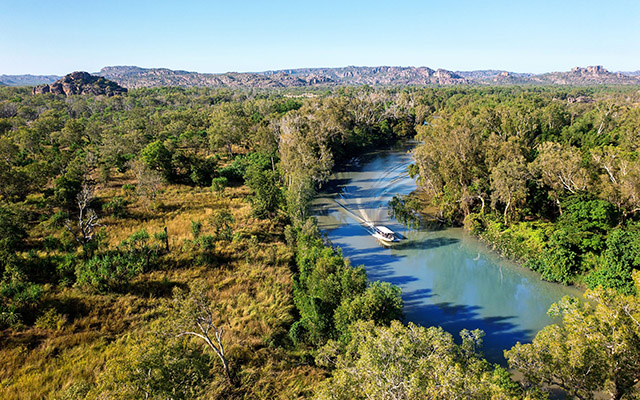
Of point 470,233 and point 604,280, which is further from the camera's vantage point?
point 470,233

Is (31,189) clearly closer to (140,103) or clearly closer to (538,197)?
(538,197)

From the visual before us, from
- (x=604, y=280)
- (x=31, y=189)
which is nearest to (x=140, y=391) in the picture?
(x=604, y=280)

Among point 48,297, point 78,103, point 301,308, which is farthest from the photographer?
point 78,103

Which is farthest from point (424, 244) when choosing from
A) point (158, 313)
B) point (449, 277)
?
point (158, 313)

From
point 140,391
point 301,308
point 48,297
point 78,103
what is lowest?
point 301,308

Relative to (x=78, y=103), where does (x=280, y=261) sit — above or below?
below

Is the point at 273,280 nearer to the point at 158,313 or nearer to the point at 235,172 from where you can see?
the point at 158,313

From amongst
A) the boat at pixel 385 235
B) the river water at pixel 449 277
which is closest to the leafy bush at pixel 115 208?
the river water at pixel 449 277
